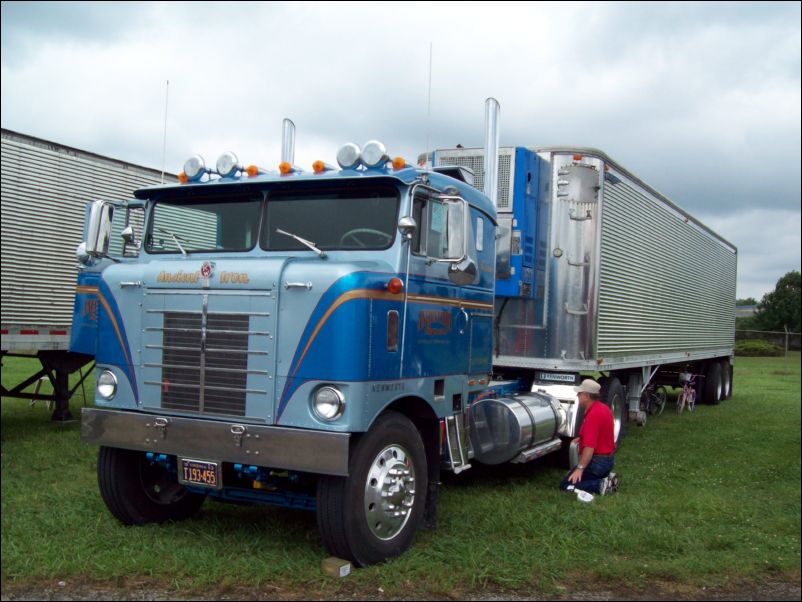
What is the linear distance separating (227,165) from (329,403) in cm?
234

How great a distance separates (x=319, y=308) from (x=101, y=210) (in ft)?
8.59

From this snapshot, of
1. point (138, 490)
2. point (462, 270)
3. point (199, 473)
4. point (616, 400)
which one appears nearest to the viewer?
point (199, 473)

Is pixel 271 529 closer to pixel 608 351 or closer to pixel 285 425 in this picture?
pixel 285 425

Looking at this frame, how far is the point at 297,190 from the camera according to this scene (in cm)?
637

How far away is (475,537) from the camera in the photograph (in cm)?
670

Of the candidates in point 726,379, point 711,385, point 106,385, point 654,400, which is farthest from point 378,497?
point 726,379

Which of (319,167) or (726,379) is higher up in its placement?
(319,167)

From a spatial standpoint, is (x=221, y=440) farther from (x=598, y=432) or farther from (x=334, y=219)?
(x=598, y=432)

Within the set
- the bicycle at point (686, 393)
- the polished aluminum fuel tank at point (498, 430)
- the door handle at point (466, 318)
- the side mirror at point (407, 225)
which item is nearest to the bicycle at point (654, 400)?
the bicycle at point (686, 393)

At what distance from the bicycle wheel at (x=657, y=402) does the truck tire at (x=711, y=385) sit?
230 centimetres

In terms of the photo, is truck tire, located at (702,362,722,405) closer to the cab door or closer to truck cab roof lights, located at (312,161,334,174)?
the cab door

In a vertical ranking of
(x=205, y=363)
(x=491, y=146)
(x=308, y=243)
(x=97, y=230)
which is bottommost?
(x=205, y=363)

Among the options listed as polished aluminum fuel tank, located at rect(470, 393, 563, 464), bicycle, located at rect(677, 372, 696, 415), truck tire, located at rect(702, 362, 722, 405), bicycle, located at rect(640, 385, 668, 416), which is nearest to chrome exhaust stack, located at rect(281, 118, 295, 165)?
polished aluminum fuel tank, located at rect(470, 393, 563, 464)

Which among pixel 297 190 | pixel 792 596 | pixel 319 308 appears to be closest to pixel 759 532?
pixel 792 596
